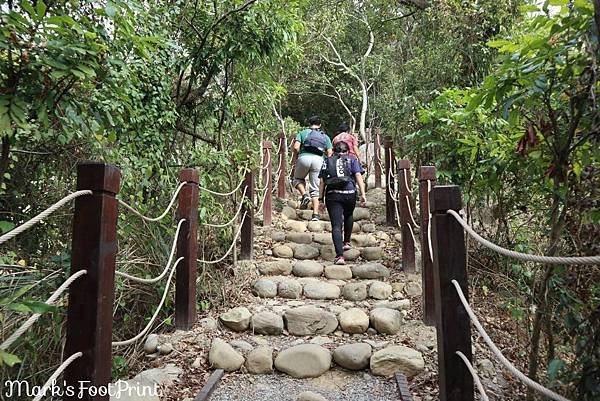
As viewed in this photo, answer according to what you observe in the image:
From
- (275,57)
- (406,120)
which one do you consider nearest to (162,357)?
(275,57)

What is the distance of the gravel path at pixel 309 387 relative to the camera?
2639 mm

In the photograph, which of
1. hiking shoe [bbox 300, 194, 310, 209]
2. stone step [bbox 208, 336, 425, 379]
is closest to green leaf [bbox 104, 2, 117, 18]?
stone step [bbox 208, 336, 425, 379]

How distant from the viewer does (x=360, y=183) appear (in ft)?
17.6

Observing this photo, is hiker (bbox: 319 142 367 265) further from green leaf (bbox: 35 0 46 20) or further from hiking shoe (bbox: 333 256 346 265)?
green leaf (bbox: 35 0 46 20)

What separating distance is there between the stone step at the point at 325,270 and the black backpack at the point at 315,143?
2.44m

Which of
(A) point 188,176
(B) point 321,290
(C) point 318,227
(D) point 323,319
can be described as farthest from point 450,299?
(C) point 318,227

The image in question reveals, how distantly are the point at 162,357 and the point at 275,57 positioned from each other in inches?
119

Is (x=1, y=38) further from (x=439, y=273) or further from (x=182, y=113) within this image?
(x=182, y=113)

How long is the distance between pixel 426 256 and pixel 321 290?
1175 millimetres

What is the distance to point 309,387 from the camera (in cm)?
274

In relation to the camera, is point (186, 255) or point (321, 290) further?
point (321, 290)

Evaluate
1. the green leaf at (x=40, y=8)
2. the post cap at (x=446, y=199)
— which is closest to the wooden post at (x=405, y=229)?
the post cap at (x=446, y=199)

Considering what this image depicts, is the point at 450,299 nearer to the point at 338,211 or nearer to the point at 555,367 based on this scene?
the point at 555,367

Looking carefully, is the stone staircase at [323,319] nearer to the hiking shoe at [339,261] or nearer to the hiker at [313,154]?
the hiking shoe at [339,261]
